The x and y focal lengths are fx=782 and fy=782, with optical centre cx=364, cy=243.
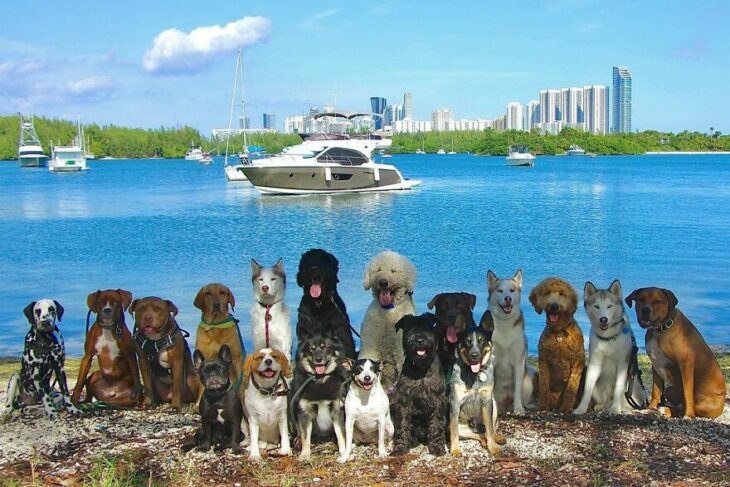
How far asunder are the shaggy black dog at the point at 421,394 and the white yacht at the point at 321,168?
135ft

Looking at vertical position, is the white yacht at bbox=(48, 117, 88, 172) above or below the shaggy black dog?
above

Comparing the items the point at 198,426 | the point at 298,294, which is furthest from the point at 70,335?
the point at 198,426

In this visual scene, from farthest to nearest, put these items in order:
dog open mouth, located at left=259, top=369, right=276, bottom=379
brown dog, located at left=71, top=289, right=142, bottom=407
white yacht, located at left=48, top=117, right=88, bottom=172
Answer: white yacht, located at left=48, top=117, right=88, bottom=172, brown dog, located at left=71, top=289, right=142, bottom=407, dog open mouth, located at left=259, top=369, right=276, bottom=379

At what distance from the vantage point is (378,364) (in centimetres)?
488

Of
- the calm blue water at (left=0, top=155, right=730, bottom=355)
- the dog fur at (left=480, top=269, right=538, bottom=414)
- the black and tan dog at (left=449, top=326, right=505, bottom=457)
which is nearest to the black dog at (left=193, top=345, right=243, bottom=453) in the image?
the black and tan dog at (left=449, top=326, right=505, bottom=457)

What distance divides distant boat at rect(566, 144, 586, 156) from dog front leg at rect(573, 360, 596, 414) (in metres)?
148

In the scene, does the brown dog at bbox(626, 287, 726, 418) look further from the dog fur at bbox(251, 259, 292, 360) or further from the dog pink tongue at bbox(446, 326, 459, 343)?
the dog fur at bbox(251, 259, 292, 360)

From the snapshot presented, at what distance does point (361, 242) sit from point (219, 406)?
2455 centimetres

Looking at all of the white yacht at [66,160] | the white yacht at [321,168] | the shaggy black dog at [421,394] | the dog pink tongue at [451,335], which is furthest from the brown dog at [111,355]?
the white yacht at [66,160]

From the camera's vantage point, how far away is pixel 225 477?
474 centimetres

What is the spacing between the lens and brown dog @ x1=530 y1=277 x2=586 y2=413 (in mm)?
5754

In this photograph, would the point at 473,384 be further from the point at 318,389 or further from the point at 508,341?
the point at 318,389

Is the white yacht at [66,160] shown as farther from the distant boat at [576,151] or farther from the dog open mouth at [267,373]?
the dog open mouth at [267,373]

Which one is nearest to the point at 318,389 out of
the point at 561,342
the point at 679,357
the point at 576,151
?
the point at 561,342
